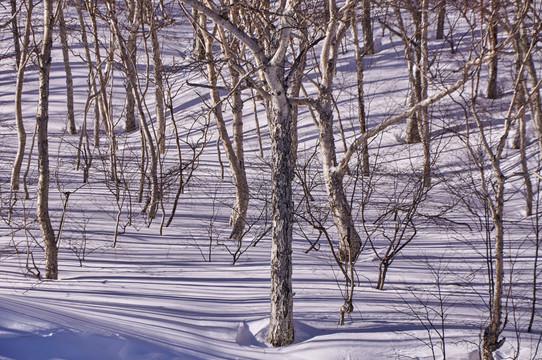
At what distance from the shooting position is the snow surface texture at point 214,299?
511 centimetres

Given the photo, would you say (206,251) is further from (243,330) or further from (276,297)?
(276,297)

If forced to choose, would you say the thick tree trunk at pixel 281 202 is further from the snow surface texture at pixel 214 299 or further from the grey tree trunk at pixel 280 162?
the snow surface texture at pixel 214 299

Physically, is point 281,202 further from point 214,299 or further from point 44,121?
point 44,121

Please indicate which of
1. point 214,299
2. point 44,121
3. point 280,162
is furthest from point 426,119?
point 44,121

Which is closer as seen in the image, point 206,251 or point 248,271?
point 248,271

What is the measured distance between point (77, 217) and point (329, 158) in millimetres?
5997

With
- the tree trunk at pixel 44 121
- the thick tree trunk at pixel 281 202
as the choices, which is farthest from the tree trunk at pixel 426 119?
the tree trunk at pixel 44 121

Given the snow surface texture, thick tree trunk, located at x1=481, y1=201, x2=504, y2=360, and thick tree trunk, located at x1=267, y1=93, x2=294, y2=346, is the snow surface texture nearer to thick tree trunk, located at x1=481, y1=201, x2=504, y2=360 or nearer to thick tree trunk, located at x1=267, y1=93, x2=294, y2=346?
thick tree trunk, located at x1=481, y1=201, x2=504, y2=360

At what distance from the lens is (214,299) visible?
22.2ft

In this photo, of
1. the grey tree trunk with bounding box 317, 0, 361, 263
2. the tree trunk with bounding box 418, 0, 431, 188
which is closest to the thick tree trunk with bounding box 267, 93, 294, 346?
the grey tree trunk with bounding box 317, 0, 361, 263

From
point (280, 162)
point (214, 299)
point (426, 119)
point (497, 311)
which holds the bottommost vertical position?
point (214, 299)

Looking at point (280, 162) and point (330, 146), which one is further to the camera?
point (330, 146)

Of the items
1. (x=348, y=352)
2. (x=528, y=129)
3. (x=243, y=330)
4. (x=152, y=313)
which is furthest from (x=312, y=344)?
(x=528, y=129)

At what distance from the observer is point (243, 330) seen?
5910 mm
